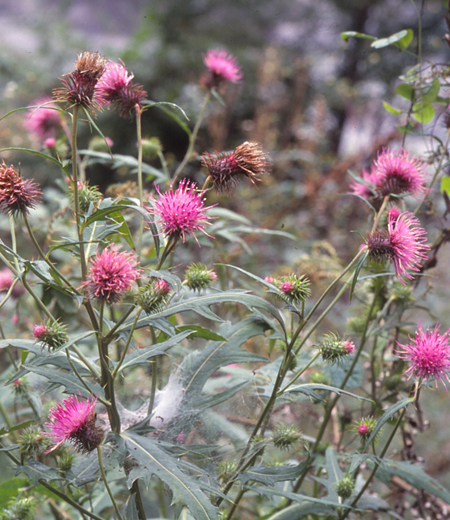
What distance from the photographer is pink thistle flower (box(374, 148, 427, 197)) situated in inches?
37.5

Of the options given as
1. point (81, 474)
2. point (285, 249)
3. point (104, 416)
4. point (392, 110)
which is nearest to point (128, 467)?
Result: point (81, 474)

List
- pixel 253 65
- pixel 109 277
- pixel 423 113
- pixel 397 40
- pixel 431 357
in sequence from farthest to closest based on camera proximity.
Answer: pixel 253 65 < pixel 423 113 < pixel 397 40 < pixel 431 357 < pixel 109 277

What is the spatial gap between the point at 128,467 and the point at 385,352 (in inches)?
30.5

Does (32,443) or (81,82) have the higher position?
(81,82)

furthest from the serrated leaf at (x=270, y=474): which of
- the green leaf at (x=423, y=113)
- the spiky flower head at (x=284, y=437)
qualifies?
the green leaf at (x=423, y=113)

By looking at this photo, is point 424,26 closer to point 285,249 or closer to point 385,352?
point 285,249

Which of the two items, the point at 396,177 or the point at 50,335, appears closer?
Result: the point at 50,335

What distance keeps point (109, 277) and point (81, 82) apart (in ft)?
0.91

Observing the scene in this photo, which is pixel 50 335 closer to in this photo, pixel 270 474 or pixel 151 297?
pixel 151 297

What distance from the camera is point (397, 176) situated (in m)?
0.96

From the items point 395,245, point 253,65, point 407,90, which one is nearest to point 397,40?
point 407,90

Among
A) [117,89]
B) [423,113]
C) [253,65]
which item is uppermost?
[253,65]

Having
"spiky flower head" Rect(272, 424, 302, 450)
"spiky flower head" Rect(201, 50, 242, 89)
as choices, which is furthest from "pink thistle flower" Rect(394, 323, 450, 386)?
"spiky flower head" Rect(201, 50, 242, 89)

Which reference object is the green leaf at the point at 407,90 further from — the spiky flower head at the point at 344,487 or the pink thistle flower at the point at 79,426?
the pink thistle flower at the point at 79,426
